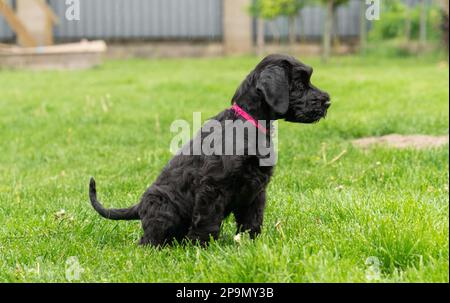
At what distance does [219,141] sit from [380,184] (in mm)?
1965

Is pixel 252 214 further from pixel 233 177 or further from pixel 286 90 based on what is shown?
pixel 286 90

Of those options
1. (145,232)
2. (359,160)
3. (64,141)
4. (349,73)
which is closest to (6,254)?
(145,232)

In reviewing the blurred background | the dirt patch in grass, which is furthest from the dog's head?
the blurred background

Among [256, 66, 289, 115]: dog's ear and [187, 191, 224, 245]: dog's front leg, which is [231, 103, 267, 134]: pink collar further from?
[187, 191, 224, 245]: dog's front leg

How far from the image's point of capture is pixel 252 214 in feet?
12.2

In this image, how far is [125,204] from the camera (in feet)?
15.7

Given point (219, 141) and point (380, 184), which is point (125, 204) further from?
point (380, 184)

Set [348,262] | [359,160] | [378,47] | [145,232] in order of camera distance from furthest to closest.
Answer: [378,47] → [359,160] → [145,232] → [348,262]

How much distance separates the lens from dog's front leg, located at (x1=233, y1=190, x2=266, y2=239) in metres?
3.72

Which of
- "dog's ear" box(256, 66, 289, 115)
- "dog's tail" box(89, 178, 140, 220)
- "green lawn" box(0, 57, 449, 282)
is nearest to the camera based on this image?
"green lawn" box(0, 57, 449, 282)

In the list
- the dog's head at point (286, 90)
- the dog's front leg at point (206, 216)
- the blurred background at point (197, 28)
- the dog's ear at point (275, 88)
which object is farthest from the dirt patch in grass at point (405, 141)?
→ the blurred background at point (197, 28)

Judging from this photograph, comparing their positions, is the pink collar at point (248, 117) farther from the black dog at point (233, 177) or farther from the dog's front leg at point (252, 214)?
the dog's front leg at point (252, 214)

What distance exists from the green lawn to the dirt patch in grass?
0.24 m

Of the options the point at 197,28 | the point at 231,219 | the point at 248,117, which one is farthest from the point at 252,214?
the point at 197,28
